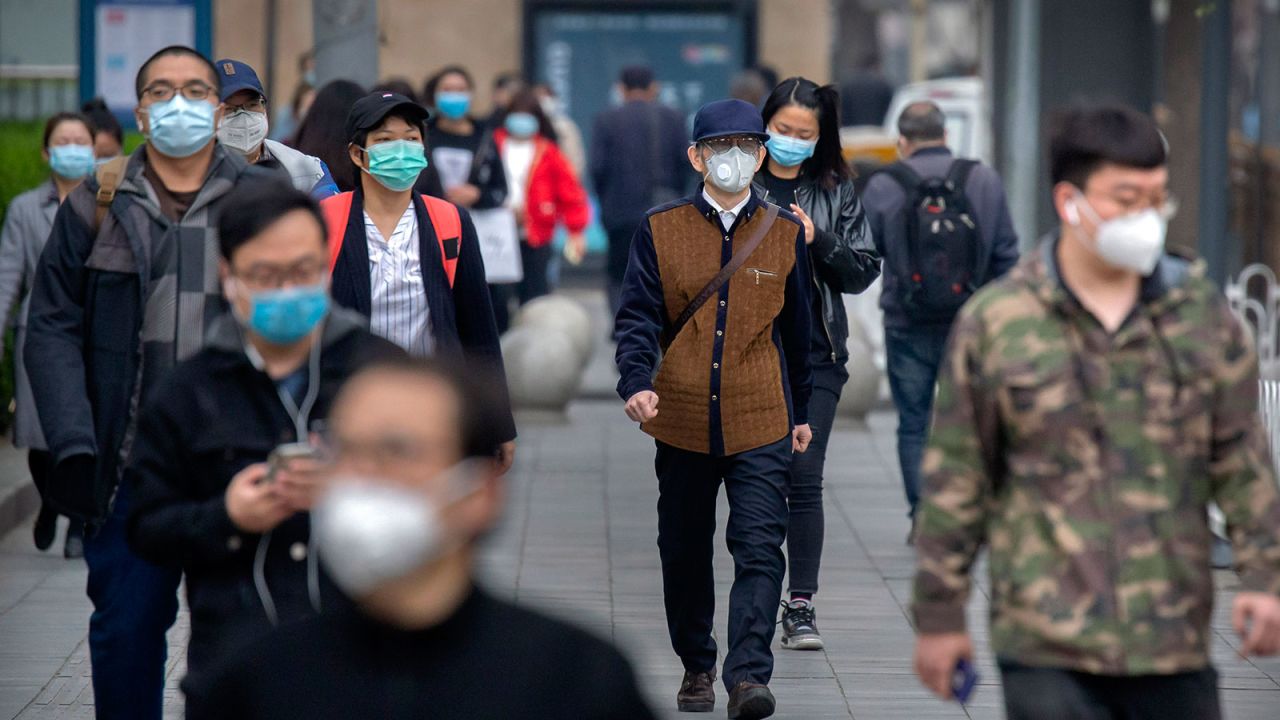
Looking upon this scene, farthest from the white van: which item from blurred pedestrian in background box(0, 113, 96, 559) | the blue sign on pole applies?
blurred pedestrian in background box(0, 113, 96, 559)

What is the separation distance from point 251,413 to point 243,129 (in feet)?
9.83

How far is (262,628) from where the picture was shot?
376 cm

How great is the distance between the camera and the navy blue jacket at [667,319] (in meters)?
5.93

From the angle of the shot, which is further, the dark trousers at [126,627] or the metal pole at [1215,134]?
the metal pole at [1215,134]

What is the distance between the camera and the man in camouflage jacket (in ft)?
Result: 11.6

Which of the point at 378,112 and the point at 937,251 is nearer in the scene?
the point at 378,112

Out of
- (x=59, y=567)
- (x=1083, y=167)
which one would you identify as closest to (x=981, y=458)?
(x=1083, y=167)

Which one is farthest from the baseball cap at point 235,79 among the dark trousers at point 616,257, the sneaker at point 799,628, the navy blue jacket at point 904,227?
the dark trousers at point 616,257

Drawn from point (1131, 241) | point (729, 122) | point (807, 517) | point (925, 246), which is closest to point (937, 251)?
point (925, 246)

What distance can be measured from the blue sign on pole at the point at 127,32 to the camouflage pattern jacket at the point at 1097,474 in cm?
966

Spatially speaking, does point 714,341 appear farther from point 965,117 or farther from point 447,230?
point 965,117

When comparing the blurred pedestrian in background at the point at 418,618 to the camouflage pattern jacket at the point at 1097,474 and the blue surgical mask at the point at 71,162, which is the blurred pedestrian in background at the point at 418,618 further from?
the blue surgical mask at the point at 71,162

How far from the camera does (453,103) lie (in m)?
12.0

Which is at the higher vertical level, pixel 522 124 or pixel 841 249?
pixel 522 124
